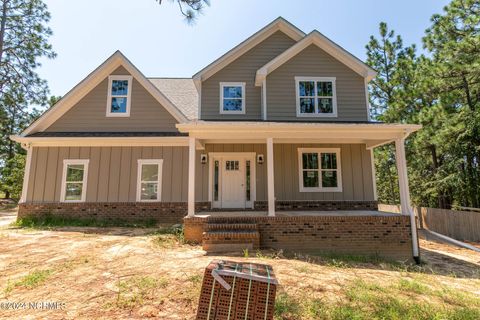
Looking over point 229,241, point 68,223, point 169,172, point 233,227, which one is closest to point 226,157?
point 169,172

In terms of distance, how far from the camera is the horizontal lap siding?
32.4 feet

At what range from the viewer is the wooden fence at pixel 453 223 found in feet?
36.3

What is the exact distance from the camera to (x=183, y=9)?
4809 millimetres

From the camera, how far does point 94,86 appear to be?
1074cm

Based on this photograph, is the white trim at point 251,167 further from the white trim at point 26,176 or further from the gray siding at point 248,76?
the white trim at point 26,176

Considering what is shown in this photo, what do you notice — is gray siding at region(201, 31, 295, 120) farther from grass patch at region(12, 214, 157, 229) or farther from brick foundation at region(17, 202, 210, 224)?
grass patch at region(12, 214, 157, 229)

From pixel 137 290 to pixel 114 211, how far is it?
6826mm

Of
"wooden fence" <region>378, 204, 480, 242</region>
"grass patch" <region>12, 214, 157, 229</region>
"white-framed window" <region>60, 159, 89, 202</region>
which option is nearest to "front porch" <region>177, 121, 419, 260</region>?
"grass patch" <region>12, 214, 157, 229</region>

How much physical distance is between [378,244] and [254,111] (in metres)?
6.44

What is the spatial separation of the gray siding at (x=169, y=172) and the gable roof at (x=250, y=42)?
3.11 m

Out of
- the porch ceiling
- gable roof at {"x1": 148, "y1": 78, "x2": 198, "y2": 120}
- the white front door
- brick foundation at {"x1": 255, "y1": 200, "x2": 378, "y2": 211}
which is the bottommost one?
brick foundation at {"x1": 255, "y1": 200, "x2": 378, "y2": 211}

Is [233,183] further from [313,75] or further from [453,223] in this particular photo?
[453,223]

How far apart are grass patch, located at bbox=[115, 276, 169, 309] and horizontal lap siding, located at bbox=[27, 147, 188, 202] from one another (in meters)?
5.75

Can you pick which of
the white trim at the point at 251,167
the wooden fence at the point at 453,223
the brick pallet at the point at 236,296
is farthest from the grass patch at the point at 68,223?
the wooden fence at the point at 453,223
